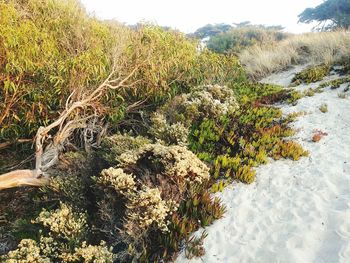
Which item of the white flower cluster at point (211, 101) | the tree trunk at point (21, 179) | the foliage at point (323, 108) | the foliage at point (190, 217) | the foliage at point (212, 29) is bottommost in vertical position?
the foliage at point (190, 217)

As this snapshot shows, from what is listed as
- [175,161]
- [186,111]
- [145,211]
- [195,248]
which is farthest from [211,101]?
[195,248]

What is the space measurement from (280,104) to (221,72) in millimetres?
2307

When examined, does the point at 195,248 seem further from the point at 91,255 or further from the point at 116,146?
the point at 116,146

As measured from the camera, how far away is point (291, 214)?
544 centimetres

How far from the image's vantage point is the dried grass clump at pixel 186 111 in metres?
7.46

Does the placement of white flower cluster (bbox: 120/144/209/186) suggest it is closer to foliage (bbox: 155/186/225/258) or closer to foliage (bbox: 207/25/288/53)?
foliage (bbox: 155/186/225/258)

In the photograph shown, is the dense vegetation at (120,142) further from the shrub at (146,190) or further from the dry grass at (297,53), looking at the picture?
the dry grass at (297,53)

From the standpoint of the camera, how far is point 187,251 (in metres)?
4.90

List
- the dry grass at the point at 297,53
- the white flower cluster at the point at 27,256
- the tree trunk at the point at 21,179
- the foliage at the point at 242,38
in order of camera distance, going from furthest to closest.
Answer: the foliage at the point at 242,38, the dry grass at the point at 297,53, the tree trunk at the point at 21,179, the white flower cluster at the point at 27,256

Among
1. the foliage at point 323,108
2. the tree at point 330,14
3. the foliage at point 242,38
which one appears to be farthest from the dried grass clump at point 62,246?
the tree at point 330,14

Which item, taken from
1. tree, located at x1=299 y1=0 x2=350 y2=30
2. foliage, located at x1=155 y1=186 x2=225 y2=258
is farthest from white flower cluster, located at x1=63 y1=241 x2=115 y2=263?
tree, located at x1=299 y1=0 x2=350 y2=30

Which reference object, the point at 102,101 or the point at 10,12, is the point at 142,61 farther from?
the point at 10,12

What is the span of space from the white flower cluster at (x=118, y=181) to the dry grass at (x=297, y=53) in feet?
39.4

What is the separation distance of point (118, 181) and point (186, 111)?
145 inches
